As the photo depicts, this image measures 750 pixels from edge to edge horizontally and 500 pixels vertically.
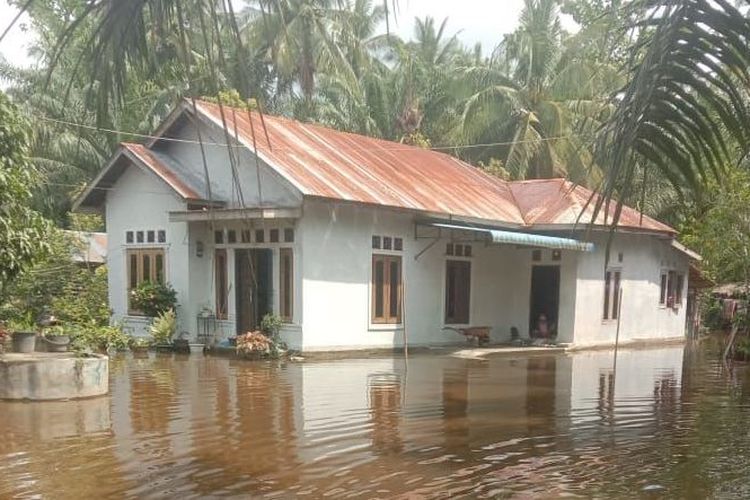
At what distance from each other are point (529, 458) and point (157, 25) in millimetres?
6662

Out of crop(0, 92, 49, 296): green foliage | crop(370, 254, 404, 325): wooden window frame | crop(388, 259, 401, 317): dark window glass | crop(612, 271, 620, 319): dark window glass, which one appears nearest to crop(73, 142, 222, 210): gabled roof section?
crop(370, 254, 404, 325): wooden window frame

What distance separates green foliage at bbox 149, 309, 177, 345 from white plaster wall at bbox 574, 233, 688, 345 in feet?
31.4

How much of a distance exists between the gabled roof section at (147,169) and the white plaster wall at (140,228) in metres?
0.25

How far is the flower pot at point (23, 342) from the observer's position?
10.8 meters

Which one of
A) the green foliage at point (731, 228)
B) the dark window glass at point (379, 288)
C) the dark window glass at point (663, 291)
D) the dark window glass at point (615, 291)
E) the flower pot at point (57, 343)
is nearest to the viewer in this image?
the flower pot at point (57, 343)

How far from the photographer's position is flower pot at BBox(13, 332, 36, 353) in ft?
35.5

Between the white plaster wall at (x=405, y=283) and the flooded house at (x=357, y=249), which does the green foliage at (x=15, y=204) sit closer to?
the flooded house at (x=357, y=249)

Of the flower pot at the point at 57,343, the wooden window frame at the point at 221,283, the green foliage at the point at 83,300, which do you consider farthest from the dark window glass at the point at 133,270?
the flower pot at the point at 57,343

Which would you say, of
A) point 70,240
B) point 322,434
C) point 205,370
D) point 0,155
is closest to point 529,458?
point 322,434

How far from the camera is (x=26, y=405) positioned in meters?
9.72

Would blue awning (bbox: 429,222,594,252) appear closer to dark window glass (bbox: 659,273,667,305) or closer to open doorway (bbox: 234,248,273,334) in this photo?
open doorway (bbox: 234,248,273,334)

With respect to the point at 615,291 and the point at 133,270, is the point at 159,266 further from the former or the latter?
the point at 615,291

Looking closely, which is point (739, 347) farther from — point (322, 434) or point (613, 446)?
point (322, 434)

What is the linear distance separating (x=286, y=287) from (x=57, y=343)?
5.25 meters
